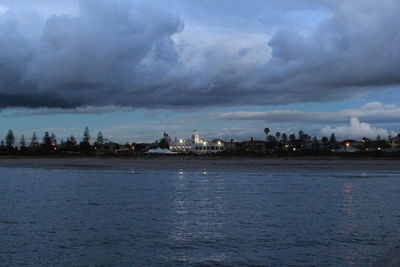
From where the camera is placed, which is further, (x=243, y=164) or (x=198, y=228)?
(x=243, y=164)

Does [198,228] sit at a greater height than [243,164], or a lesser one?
lesser

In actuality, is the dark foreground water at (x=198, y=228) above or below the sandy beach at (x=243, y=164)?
below

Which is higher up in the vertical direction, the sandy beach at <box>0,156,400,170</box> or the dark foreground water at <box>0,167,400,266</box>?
the sandy beach at <box>0,156,400,170</box>

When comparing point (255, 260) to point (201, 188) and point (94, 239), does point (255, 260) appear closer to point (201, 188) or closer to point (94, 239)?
point (94, 239)

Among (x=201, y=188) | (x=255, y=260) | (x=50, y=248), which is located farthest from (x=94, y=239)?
(x=201, y=188)

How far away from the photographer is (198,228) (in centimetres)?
2284

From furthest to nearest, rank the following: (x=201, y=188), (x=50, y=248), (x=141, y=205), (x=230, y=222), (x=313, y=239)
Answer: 1. (x=201, y=188)
2. (x=141, y=205)
3. (x=230, y=222)
4. (x=313, y=239)
5. (x=50, y=248)

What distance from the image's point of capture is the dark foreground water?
17.4m

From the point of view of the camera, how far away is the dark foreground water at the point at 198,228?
17.4 m

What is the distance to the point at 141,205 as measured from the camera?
31094 millimetres

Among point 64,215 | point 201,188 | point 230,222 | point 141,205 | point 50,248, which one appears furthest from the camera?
point 201,188

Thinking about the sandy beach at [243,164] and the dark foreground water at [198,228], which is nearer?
the dark foreground water at [198,228]

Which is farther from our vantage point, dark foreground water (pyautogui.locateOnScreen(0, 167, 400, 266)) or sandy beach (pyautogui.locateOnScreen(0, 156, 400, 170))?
sandy beach (pyautogui.locateOnScreen(0, 156, 400, 170))

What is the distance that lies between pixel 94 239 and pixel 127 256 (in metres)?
3.45
